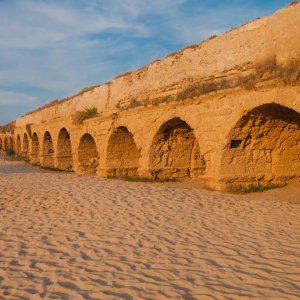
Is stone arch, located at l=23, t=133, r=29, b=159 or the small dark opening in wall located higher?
stone arch, located at l=23, t=133, r=29, b=159

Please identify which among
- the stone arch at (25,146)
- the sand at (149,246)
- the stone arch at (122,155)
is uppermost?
the stone arch at (25,146)

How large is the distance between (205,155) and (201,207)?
5.80ft

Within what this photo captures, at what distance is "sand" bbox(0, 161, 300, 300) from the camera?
342cm

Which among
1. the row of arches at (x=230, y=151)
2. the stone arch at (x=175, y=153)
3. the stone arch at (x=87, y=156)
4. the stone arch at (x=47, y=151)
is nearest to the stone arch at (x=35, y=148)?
the stone arch at (x=47, y=151)

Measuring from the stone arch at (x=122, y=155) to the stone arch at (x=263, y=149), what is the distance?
4989mm

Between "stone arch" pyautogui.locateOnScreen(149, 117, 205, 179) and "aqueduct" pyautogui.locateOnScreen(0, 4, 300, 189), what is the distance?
1.2 inches

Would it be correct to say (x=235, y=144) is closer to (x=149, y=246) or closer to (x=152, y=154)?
(x=152, y=154)

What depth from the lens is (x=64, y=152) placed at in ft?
59.7

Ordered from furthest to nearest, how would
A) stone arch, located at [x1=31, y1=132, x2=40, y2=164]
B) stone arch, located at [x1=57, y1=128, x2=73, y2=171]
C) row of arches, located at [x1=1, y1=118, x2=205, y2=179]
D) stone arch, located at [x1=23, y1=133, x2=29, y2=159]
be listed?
stone arch, located at [x1=23, y1=133, x2=29, y2=159] < stone arch, located at [x1=31, y1=132, x2=40, y2=164] < stone arch, located at [x1=57, y1=128, x2=73, y2=171] < row of arches, located at [x1=1, y1=118, x2=205, y2=179]

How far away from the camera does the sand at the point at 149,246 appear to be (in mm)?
3420

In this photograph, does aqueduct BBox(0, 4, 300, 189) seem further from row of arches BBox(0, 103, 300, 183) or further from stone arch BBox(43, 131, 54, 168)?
stone arch BBox(43, 131, 54, 168)

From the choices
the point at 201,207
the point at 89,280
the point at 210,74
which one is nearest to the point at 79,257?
the point at 89,280

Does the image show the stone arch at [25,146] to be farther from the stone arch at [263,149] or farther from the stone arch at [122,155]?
the stone arch at [263,149]

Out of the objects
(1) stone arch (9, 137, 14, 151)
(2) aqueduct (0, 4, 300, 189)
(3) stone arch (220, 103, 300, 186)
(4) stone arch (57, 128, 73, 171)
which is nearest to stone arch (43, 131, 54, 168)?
(4) stone arch (57, 128, 73, 171)
